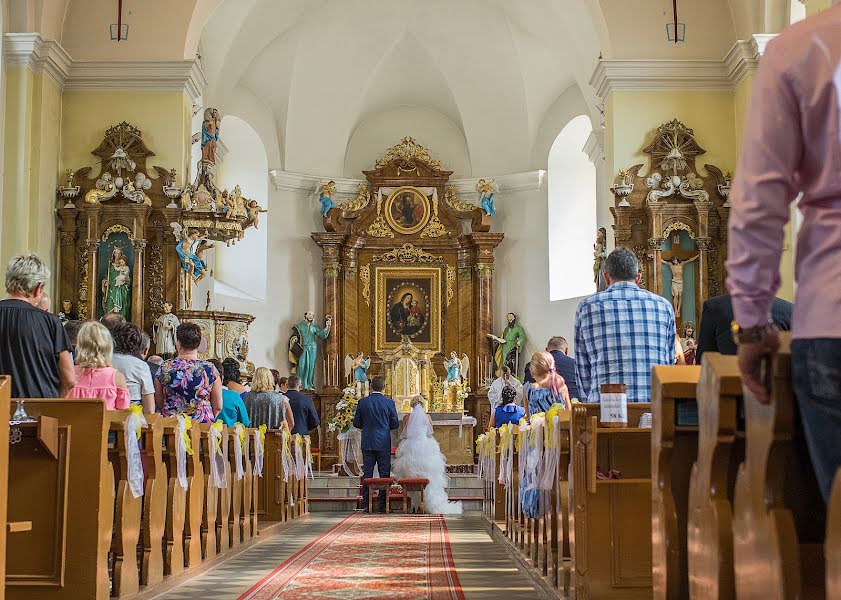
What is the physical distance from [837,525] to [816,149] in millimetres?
775

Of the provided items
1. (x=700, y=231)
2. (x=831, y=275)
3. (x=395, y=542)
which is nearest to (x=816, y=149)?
(x=831, y=275)

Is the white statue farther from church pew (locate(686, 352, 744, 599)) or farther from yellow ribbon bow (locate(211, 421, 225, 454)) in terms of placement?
church pew (locate(686, 352, 744, 599))

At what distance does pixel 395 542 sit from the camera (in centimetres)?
930

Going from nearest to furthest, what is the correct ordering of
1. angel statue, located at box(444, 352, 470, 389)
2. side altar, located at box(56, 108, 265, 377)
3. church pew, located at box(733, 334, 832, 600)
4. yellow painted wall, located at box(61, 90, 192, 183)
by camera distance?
church pew, located at box(733, 334, 832, 600), side altar, located at box(56, 108, 265, 377), yellow painted wall, located at box(61, 90, 192, 183), angel statue, located at box(444, 352, 470, 389)

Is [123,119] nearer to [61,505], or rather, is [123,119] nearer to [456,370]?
[456,370]

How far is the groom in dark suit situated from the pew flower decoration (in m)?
3.14

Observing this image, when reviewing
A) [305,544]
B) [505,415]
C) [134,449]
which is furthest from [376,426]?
[134,449]

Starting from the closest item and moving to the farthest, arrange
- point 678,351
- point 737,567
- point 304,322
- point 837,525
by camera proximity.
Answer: point 837,525, point 737,567, point 678,351, point 304,322

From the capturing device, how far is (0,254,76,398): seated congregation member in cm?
539

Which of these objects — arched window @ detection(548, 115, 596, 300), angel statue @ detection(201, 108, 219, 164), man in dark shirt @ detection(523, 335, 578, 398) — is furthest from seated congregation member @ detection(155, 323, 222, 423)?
arched window @ detection(548, 115, 596, 300)

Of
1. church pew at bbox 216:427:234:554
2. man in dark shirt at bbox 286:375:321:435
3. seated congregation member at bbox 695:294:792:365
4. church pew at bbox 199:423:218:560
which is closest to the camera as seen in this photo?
seated congregation member at bbox 695:294:792:365

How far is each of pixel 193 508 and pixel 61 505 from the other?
2.09 meters

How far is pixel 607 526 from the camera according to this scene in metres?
5.16

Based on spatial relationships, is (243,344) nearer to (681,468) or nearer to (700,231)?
(700,231)
